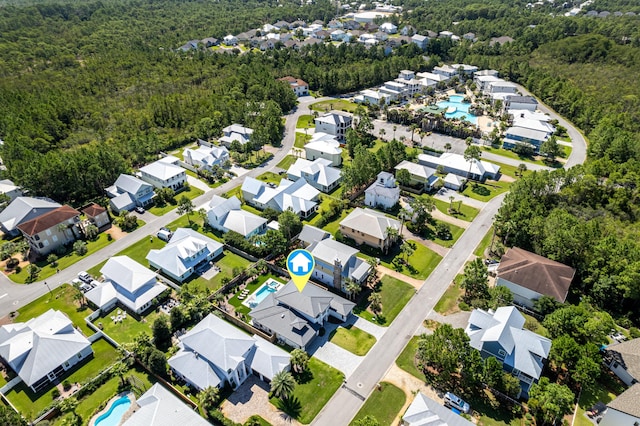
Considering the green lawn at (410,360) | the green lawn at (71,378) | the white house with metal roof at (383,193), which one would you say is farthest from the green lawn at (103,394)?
the white house with metal roof at (383,193)

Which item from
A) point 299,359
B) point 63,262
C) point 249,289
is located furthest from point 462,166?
point 63,262

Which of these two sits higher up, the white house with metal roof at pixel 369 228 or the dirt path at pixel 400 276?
the white house with metal roof at pixel 369 228

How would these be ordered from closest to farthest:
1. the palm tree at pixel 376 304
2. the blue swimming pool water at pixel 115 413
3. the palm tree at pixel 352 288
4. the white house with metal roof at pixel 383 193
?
the blue swimming pool water at pixel 115 413, the palm tree at pixel 352 288, the palm tree at pixel 376 304, the white house with metal roof at pixel 383 193

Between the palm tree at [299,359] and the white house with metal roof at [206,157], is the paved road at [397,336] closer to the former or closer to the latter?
the palm tree at [299,359]

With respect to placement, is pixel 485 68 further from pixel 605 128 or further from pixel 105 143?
pixel 105 143

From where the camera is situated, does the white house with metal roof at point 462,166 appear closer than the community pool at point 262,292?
No

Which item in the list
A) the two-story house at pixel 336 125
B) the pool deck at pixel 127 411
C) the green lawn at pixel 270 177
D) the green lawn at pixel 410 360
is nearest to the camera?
the pool deck at pixel 127 411

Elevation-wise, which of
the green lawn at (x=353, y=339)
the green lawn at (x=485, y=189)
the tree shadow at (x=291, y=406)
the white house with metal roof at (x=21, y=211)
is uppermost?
the white house with metal roof at (x=21, y=211)

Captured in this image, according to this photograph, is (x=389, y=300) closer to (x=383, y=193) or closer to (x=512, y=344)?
(x=512, y=344)
